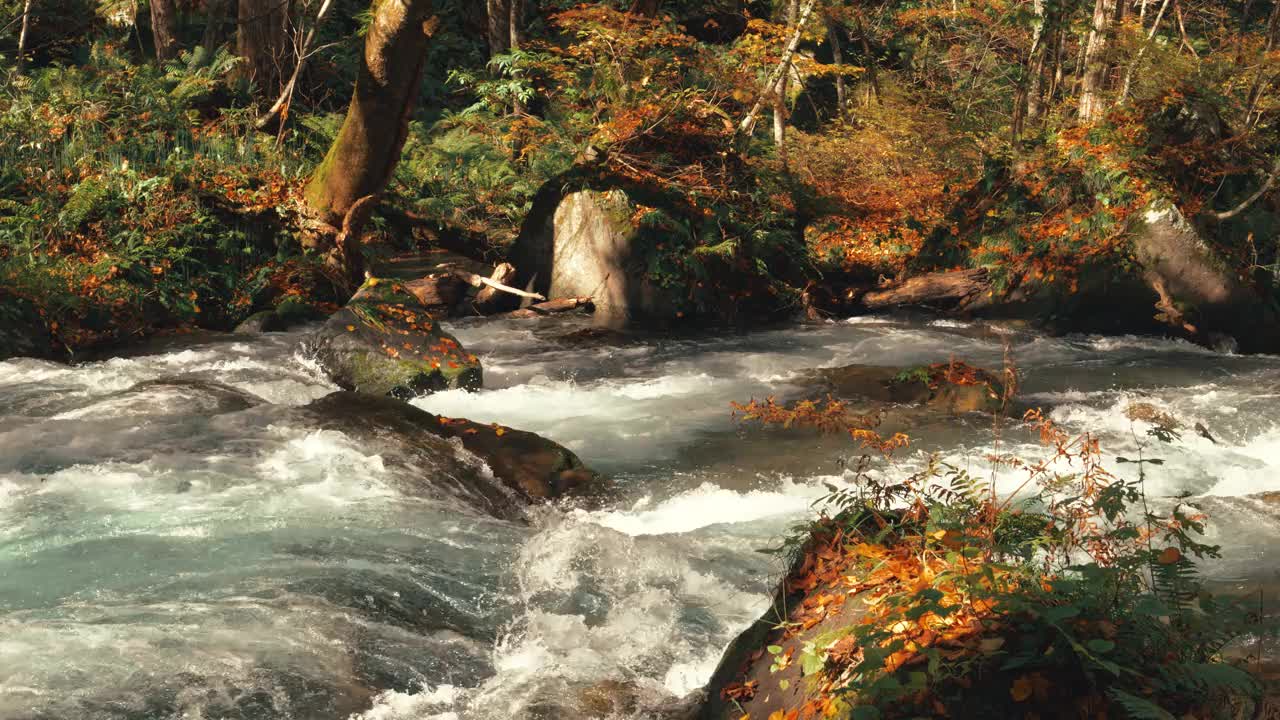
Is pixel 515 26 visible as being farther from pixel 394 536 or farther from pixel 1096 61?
pixel 394 536

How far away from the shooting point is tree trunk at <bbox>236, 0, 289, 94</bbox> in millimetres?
16766

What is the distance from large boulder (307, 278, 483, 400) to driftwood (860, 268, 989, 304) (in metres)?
6.92

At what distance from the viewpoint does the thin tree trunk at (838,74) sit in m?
22.5

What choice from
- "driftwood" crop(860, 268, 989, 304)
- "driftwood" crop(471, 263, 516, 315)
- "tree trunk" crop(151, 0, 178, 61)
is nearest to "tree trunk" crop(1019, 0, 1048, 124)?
"driftwood" crop(860, 268, 989, 304)

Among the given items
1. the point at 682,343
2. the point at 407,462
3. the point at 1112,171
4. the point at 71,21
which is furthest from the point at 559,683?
the point at 71,21

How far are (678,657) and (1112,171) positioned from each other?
38.3 ft

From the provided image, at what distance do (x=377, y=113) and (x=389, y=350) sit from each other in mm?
4198

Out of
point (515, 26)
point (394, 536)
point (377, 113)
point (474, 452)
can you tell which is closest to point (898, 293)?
point (377, 113)

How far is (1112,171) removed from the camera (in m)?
13.7

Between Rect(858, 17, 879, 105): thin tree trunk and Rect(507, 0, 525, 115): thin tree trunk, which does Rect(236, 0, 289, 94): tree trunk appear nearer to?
Rect(507, 0, 525, 115): thin tree trunk

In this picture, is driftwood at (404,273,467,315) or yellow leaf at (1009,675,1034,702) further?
driftwood at (404,273,467,315)

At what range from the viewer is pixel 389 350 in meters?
9.75

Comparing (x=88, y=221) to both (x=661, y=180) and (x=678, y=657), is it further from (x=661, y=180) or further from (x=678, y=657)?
(x=678, y=657)

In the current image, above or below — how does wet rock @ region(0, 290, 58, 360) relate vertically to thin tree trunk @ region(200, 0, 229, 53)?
below
